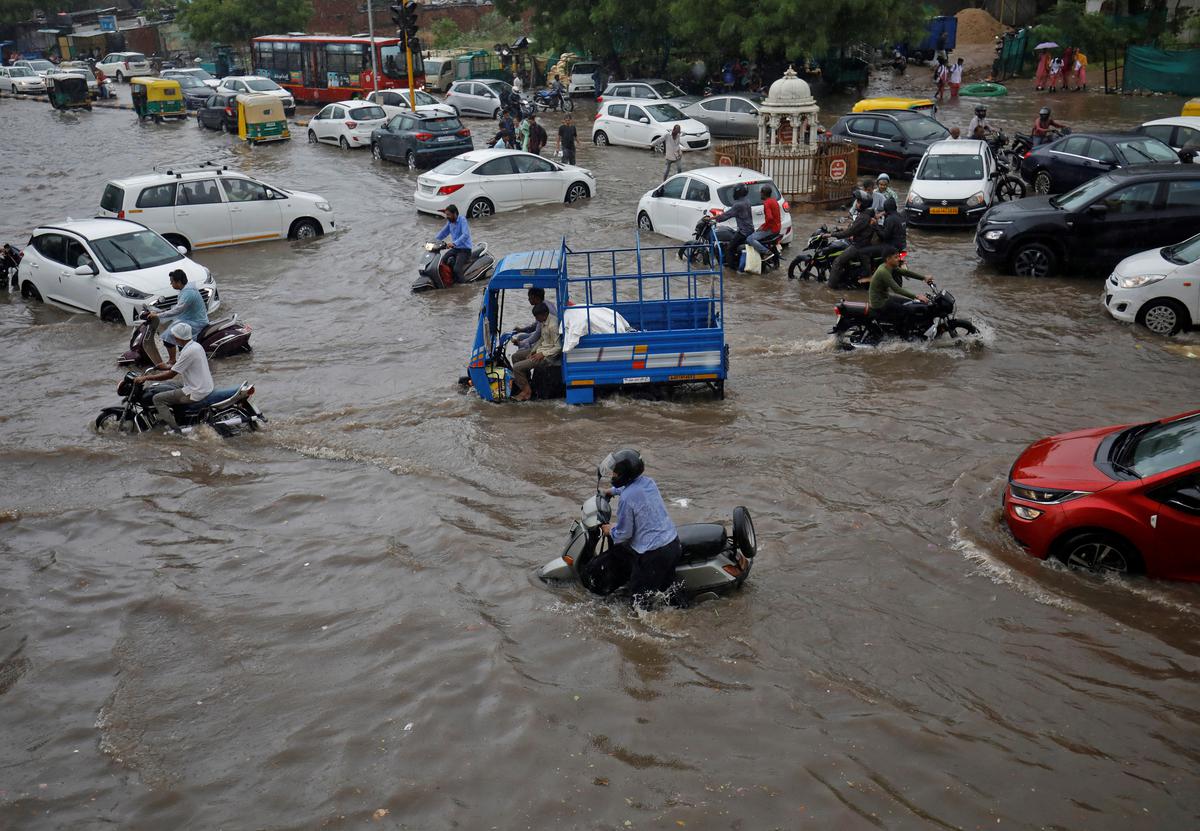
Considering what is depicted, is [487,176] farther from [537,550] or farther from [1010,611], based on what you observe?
[1010,611]

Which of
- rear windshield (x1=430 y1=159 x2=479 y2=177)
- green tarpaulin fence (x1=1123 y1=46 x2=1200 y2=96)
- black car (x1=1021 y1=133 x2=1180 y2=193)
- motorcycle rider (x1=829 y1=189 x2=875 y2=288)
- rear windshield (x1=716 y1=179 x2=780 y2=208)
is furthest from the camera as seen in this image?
green tarpaulin fence (x1=1123 y1=46 x2=1200 y2=96)

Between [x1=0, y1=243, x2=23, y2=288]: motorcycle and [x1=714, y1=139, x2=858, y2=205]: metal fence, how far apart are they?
43.3 ft

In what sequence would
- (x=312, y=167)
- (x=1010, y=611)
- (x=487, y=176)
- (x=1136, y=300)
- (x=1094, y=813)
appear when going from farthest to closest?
(x=312, y=167), (x=487, y=176), (x=1136, y=300), (x=1010, y=611), (x=1094, y=813)

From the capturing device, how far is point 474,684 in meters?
6.70

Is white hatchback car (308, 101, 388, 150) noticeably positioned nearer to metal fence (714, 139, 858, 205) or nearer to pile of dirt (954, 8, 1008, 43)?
metal fence (714, 139, 858, 205)

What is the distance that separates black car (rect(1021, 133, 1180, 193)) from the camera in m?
18.7

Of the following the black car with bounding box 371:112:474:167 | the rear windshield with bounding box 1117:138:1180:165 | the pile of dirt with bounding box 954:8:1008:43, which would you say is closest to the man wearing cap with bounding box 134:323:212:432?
the rear windshield with bounding box 1117:138:1180:165

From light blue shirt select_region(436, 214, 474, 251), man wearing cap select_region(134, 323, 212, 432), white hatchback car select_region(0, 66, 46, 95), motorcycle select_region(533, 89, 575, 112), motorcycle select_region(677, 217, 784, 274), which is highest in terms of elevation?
white hatchback car select_region(0, 66, 46, 95)

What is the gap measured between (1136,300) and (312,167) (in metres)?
22.2

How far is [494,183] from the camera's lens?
72.0 ft

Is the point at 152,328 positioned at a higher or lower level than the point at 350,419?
higher

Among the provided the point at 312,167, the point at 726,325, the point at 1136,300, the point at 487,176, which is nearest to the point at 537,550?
the point at 726,325

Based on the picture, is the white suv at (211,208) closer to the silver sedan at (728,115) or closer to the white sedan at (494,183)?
the white sedan at (494,183)

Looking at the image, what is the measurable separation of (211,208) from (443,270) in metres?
5.74
